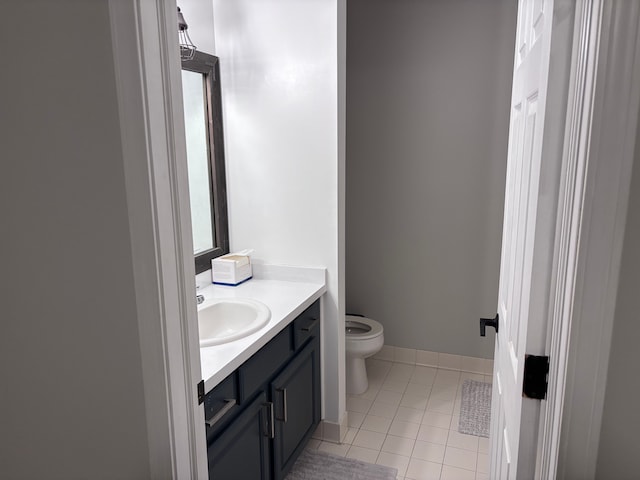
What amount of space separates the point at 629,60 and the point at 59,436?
104cm

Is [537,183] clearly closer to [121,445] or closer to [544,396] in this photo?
[544,396]

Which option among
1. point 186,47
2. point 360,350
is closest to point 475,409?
point 360,350

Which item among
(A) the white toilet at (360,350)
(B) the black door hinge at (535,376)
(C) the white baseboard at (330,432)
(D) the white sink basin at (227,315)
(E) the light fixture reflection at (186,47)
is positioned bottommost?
(C) the white baseboard at (330,432)

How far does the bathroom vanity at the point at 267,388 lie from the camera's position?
1505 millimetres

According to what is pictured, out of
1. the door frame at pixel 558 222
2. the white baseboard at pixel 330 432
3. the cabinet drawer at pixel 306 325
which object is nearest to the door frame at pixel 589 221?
the door frame at pixel 558 222

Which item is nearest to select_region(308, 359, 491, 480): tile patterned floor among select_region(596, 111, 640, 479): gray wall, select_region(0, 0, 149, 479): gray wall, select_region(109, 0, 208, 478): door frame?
select_region(596, 111, 640, 479): gray wall

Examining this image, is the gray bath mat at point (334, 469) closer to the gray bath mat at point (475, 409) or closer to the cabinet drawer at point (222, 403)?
the gray bath mat at point (475, 409)

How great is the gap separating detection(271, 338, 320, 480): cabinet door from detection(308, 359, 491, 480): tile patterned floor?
0.99 ft

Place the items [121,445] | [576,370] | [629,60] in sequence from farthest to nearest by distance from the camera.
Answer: [121,445] → [576,370] → [629,60]

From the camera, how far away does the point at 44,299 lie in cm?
75

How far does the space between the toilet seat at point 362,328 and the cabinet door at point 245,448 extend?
1.15 m

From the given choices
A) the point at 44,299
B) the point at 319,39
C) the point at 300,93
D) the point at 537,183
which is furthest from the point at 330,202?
the point at 44,299

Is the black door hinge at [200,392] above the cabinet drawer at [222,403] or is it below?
above

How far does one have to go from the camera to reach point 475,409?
2.80 meters
